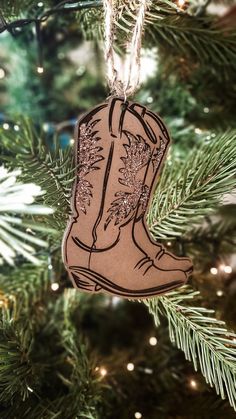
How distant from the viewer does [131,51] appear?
17.1 inches

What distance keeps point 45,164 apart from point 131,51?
0.13m

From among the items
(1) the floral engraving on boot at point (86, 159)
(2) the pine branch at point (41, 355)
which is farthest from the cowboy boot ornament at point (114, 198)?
(2) the pine branch at point (41, 355)

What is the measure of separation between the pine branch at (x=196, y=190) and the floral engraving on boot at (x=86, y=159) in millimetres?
82

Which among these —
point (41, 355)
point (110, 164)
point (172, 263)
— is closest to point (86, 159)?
point (110, 164)

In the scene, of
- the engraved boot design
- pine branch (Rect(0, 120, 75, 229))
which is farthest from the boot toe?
pine branch (Rect(0, 120, 75, 229))

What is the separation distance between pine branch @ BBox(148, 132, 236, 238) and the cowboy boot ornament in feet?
0.12

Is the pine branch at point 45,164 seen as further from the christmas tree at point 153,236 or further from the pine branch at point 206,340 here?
the pine branch at point 206,340

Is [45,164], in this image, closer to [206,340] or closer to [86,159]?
[86,159]

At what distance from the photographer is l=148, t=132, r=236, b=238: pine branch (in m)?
0.45

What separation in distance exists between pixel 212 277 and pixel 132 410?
7.2 inches

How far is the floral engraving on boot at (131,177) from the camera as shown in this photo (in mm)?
424

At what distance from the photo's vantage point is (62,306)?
2.07 feet

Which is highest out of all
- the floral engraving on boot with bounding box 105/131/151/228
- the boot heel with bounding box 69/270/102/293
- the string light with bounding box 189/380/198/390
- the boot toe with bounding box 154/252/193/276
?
the floral engraving on boot with bounding box 105/131/151/228

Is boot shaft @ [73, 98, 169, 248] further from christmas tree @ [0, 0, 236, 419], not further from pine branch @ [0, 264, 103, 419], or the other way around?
pine branch @ [0, 264, 103, 419]
